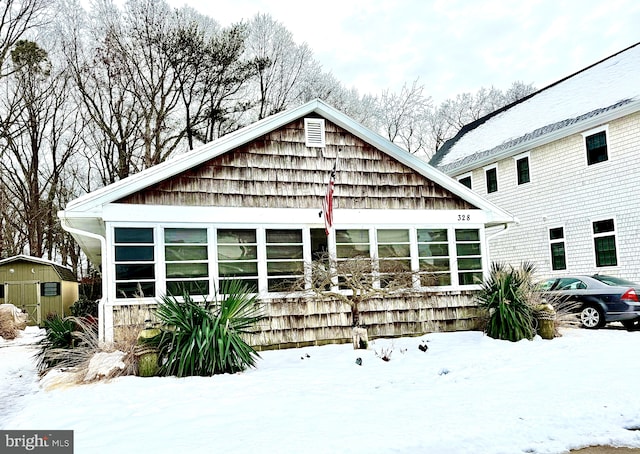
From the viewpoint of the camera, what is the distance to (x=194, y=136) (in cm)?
2528

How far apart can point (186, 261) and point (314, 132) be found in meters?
3.58

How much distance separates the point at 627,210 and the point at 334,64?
18536 millimetres

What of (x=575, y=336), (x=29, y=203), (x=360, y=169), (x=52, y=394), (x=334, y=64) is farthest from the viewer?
(x=334, y=64)

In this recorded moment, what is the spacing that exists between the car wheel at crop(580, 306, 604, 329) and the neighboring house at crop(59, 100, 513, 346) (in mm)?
2605

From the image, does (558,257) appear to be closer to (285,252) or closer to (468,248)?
(468,248)

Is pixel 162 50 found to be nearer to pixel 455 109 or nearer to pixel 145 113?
pixel 145 113

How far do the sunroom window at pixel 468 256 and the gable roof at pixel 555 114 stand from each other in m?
6.02

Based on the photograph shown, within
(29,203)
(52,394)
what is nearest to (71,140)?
(29,203)

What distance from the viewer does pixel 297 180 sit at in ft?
35.4

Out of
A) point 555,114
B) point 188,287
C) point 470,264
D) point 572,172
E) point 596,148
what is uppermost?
point 555,114

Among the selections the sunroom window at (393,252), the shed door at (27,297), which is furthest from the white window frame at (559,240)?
the shed door at (27,297)

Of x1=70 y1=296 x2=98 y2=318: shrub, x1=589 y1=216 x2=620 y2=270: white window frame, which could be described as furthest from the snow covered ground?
x1=589 y1=216 x2=620 y2=270: white window frame

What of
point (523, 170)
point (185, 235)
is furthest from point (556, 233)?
point (185, 235)

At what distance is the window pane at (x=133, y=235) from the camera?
9.37 meters
